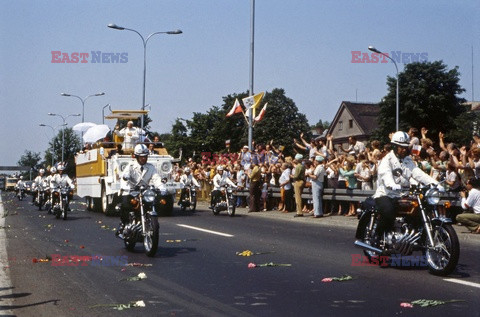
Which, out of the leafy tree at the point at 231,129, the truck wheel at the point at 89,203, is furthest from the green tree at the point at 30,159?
the truck wheel at the point at 89,203

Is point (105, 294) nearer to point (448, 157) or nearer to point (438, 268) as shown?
point (438, 268)

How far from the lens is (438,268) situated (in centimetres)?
998

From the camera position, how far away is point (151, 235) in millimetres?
12531

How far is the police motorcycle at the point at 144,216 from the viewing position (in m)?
12.6

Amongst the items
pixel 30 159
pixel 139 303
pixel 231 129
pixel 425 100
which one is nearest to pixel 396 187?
pixel 139 303

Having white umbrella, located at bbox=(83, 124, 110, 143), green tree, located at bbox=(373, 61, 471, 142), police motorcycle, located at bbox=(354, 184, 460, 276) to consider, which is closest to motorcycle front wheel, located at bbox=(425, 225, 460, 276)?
police motorcycle, located at bbox=(354, 184, 460, 276)

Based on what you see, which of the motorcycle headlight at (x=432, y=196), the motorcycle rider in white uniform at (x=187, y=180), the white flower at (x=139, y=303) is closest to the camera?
the white flower at (x=139, y=303)

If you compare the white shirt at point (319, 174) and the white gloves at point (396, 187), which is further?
the white shirt at point (319, 174)

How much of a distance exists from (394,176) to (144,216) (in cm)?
436

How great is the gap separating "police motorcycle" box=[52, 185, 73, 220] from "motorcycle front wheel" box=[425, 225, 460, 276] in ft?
53.5

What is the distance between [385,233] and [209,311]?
4.02 m

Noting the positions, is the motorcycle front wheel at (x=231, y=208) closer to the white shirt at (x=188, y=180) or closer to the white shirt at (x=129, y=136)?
the white shirt at (x=129, y=136)

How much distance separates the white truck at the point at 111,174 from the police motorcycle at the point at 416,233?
14.1 metres

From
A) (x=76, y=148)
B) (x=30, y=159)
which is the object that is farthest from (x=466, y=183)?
(x=30, y=159)
